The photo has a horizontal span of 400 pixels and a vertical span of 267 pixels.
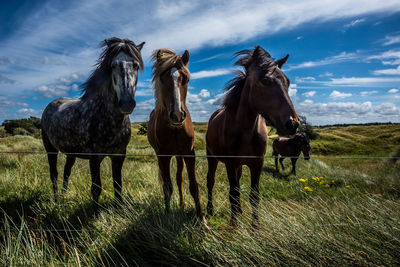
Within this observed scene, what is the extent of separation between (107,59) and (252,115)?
2108 millimetres

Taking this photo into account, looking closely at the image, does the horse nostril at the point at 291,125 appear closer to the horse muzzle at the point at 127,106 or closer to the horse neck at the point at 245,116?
the horse neck at the point at 245,116

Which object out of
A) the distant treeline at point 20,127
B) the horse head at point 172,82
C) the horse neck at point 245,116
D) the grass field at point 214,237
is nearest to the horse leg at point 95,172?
the grass field at point 214,237

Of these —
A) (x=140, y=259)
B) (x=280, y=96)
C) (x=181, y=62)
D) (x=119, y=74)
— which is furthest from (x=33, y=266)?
(x=280, y=96)

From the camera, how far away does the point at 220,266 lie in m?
1.69

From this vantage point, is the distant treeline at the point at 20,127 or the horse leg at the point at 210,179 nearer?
the horse leg at the point at 210,179

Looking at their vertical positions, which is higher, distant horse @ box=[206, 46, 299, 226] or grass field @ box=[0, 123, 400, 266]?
distant horse @ box=[206, 46, 299, 226]

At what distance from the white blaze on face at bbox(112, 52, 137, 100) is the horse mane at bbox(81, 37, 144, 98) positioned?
0.10m

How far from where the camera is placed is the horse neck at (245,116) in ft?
9.25

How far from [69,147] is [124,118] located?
998 millimetres

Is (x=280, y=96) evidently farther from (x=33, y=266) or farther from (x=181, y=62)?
(x=33, y=266)

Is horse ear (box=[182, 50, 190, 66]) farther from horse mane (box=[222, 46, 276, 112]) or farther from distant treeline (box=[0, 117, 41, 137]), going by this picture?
distant treeline (box=[0, 117, 41, 137])

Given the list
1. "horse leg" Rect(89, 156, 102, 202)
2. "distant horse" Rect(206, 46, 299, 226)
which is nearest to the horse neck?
"distant horse" Rect(206, 46, 299, 226)

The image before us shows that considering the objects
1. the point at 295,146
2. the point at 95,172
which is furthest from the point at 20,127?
the point at 295,146

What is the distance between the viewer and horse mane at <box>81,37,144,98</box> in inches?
113
